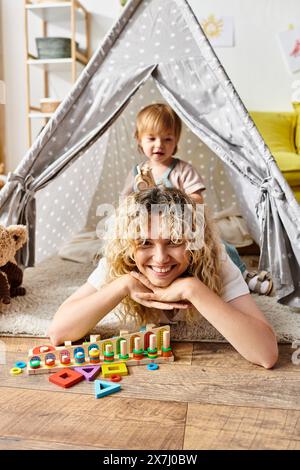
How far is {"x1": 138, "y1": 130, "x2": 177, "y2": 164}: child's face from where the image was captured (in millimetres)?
2072

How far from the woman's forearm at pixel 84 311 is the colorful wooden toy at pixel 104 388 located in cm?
19

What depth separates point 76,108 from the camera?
1.78m

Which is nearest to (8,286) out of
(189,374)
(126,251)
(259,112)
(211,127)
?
(126,251)

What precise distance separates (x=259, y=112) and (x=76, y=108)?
6.02ft

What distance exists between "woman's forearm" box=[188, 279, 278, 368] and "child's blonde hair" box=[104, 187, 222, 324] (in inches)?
3.6

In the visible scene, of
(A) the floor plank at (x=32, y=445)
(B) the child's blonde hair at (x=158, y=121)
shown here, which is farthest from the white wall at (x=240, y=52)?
(A) the floor plank at (x=32, y=445)

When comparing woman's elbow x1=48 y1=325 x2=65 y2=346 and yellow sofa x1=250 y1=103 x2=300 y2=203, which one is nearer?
woman's elbow x1=48 y1=325 x2=65 y2=346

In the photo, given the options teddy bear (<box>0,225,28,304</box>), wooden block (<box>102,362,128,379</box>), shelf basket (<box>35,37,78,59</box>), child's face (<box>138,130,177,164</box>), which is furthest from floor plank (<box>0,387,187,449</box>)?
shelf basket (<box>35,37,78,59</box>)

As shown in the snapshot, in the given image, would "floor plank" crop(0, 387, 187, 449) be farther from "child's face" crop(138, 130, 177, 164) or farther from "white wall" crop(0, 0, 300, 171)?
"white wall" crop(0, 0, 300, 171)

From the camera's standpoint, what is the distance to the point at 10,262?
5.92ft

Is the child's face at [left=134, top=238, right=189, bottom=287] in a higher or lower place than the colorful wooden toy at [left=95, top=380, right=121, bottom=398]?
higher

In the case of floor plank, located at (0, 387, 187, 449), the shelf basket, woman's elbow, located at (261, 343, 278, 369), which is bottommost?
floor plank, located at (0, 387, 187, 449)

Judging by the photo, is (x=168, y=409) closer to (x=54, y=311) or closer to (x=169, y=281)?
(x=169, y=281)

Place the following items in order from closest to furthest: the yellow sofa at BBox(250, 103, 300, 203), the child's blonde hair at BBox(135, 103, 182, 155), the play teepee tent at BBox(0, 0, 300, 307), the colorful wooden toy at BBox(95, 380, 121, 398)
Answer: the colorful wooden toy at BBox(95, 380, 121, 398) < the play teepee tent at BBox(0, 0, 300, 307) < the child's blonde hair at BBox(135, 103, 182, 155) < the yellow sofa at BBox(250, 103, 300, 203)
